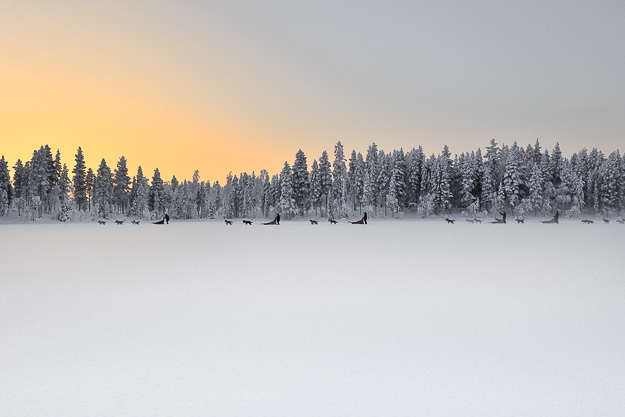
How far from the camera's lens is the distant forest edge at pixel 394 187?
8756 centimetres

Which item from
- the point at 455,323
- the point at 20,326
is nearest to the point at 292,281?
the point at 455,323

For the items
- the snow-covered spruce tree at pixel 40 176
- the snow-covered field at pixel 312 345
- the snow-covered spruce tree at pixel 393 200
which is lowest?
the snow-covered field at pixel 312 345

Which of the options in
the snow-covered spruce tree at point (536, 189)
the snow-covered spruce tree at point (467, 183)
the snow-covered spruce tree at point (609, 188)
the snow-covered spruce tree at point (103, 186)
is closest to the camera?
the snow-covered spruce tree at point (536, 189)

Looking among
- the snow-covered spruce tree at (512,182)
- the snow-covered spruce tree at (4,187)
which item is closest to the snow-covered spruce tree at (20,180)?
the snow-covered spruce tree at (4,187)

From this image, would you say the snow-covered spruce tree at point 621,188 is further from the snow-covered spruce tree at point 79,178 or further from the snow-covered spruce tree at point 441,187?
the snow-covered spruce tree at point 79,178

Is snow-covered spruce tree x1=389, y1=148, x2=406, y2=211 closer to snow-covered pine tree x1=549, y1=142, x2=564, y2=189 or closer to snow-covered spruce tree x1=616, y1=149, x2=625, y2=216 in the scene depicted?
snow-covered pine tree x1=549, y1=142, x2=564, y2=189

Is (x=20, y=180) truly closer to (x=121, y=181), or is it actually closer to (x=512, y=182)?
(x=121, y=181)

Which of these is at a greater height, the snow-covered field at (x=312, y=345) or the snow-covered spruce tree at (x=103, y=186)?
the snow-covered spruce tree at (x=103, y=186)

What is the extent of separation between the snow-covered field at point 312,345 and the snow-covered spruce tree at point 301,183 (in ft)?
249

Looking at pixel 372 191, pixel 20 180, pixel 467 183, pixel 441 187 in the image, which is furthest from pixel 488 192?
pixel 20 180

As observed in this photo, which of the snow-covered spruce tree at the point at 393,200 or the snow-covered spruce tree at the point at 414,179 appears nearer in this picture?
the snow-covered spruce tree at the point at 393,200

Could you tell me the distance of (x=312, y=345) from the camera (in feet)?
19.4

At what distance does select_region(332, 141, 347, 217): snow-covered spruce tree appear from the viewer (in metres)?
94.3

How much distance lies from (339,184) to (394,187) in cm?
1224
